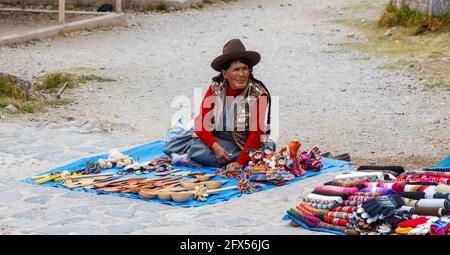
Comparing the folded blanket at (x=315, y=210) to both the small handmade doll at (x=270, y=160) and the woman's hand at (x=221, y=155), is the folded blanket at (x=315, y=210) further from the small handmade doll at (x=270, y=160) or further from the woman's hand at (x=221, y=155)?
the woman's hand at (x=221, y=155)

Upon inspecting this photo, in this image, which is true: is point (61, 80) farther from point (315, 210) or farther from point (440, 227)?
point (440, 227)

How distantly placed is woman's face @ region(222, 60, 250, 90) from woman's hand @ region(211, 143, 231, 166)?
18.7 inches

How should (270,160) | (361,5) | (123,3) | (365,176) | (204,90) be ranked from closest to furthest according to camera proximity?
(365,176) → (270,160) → (204,90) → (361,5) → (123,3)

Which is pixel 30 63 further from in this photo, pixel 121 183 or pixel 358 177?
pixel 358 177

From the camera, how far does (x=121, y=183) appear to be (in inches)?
283

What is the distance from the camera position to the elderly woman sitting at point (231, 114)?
7492mm

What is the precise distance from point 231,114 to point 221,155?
1.13 feet

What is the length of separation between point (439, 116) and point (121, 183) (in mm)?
4003

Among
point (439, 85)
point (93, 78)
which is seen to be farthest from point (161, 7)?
point (439, 85)

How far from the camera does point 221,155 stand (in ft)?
24.5

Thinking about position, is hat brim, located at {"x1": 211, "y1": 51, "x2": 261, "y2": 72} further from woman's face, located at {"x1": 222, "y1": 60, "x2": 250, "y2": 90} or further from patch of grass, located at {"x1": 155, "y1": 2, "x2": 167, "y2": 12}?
patch of grass, located at {"x1": 155, "y1": 2, "x2": 167, "y2": 12}

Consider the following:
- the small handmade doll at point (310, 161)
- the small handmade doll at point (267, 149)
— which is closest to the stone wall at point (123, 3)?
the small handmade doll at point (267, 149)

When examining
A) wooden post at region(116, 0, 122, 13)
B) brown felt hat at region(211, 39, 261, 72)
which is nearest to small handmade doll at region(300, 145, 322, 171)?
brown felt hat at region(211, 39, 261, 72)
